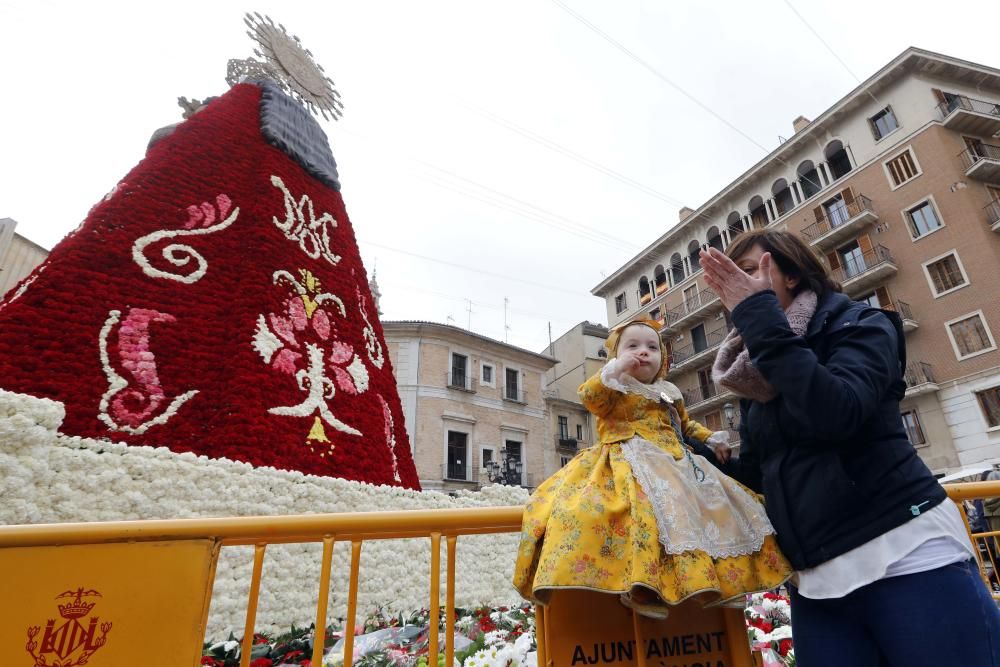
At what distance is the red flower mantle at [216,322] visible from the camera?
379cm

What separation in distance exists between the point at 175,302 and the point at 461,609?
3.78 meters

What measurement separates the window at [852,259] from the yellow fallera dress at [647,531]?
21.5 m

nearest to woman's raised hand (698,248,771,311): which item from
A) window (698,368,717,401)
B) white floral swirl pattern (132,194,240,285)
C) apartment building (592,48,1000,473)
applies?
white floral swirl pattern (132,194,240,285)

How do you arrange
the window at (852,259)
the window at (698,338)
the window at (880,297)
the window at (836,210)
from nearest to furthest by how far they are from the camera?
1. the window at (880,297)
2. the window at (852,259)
3. the window at (836,210)
4. the window at (698,338)

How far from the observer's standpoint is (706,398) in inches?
952

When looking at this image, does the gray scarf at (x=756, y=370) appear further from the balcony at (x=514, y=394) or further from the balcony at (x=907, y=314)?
the balcony at (x=514, y=394)

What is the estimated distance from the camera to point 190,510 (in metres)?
3.68

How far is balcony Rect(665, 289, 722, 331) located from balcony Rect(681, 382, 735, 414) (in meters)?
3.01

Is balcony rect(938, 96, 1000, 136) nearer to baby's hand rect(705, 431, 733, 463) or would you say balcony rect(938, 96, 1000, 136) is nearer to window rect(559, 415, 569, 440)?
window rect(559, 415, 569, 440)

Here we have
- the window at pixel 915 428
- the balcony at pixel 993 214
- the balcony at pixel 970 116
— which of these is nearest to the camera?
the balcony at pixel 993 214

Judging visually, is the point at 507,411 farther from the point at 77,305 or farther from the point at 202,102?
the point at 77,305

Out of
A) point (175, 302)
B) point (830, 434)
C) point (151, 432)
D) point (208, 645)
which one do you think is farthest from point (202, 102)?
point (830, 434)

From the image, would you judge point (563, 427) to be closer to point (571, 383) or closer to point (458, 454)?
point (571, 383)

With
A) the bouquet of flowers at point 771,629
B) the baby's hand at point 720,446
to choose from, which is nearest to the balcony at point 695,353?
the bouquet of flowers at point 771,629
